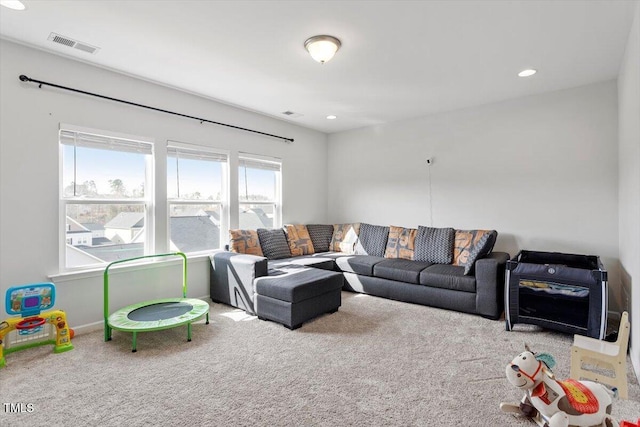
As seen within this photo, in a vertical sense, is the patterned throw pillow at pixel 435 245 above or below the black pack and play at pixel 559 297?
above

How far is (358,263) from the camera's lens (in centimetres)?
431

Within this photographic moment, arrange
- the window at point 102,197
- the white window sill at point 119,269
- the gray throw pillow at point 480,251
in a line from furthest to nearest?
the gray throw pillow at point 480,251
the window at point 102,197
the white window sill at point 119,269

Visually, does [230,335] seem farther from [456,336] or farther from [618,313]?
[618,313]

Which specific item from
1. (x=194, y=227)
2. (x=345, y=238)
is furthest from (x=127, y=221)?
(x=345, y=238)

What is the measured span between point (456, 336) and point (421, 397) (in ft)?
3.63

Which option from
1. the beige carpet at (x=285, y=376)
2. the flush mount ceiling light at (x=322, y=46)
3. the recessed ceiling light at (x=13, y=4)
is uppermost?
the recessed ceiling light at (x=13, y=4)

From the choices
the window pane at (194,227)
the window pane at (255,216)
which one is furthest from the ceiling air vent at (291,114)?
the window pane at (194,227)

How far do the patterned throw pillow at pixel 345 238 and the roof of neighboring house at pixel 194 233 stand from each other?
6.36ft

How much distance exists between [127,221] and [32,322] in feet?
4.02

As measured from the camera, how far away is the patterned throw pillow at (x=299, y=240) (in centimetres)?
480

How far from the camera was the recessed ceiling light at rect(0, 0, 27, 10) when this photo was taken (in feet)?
7.00

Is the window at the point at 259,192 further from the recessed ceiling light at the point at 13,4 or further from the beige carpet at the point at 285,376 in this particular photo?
the recessed ceiling light at the point at 13,4

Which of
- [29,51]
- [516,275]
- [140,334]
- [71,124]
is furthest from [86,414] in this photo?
[516,275]

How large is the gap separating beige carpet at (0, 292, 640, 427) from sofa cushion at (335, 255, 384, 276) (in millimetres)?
1080
